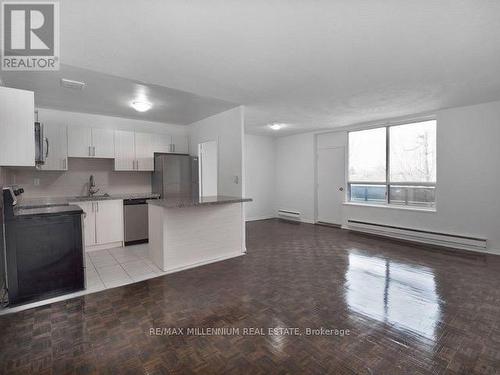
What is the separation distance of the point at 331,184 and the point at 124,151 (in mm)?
4938

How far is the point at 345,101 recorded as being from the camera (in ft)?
13.4

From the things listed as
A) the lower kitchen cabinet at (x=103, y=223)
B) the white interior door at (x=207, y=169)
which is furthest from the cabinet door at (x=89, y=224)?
the white interior door at (x=207, y=169)

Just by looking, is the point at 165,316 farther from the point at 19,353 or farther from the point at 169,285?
the point at 19,353

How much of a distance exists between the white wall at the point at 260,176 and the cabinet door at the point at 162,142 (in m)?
2.45

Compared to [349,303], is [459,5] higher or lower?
higher

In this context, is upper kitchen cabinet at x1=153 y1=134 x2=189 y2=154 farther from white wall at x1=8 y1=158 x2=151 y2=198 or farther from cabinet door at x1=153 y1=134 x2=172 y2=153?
white wall at x1=8 y1=158 x2=151 y2=198

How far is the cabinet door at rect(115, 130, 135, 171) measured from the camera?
4.96 m

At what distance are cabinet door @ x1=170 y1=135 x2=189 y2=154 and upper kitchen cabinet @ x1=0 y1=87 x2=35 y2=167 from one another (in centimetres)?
319

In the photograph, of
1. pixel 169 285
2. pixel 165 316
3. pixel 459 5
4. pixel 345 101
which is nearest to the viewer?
pixel 459 5

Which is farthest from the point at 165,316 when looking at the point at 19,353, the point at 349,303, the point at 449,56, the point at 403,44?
the point at 449,56

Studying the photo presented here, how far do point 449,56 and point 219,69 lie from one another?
234 centimetres

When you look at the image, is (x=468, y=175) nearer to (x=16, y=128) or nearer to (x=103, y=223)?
(x=16, y=128)

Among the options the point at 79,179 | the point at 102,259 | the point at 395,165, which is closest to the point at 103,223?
the point at 102,259

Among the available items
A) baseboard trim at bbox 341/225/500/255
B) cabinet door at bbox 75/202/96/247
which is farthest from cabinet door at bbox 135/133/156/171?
baseboard trim at bbox 341/225/500/255
